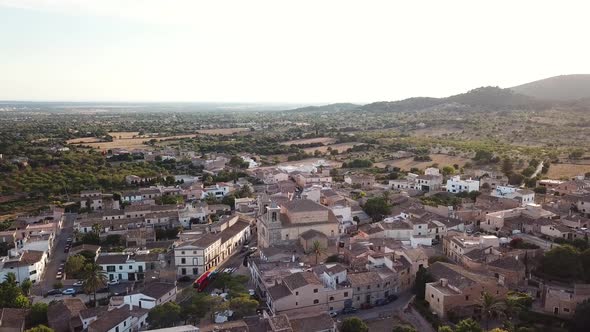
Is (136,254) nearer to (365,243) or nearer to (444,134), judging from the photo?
(365,243)

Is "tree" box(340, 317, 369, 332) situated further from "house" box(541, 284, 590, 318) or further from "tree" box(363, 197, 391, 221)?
"tree" box(363, 197, 391, 221)

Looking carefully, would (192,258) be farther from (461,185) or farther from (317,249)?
(461,185)

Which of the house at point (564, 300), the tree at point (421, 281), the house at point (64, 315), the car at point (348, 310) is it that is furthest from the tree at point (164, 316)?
the house at point (564, 300)

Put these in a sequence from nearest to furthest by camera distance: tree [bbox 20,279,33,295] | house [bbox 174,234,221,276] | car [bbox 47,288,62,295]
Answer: tree [bbox 20,279,33,295], car [bbox 47,288,62,295], house [bbox 174,234,221,276]

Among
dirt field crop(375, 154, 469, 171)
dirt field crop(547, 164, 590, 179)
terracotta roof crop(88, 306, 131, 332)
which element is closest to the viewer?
terracotta roof crop(88, 306, 131, 332)

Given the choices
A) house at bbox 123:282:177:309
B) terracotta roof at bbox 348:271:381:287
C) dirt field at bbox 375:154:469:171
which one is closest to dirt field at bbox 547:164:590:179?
dirt field at bbox 375:154:469:171

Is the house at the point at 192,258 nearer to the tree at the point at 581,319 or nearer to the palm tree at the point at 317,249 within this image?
the palm tree at the point at 317,249

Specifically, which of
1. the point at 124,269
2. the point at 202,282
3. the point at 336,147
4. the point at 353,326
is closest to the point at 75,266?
the point at 124,269
